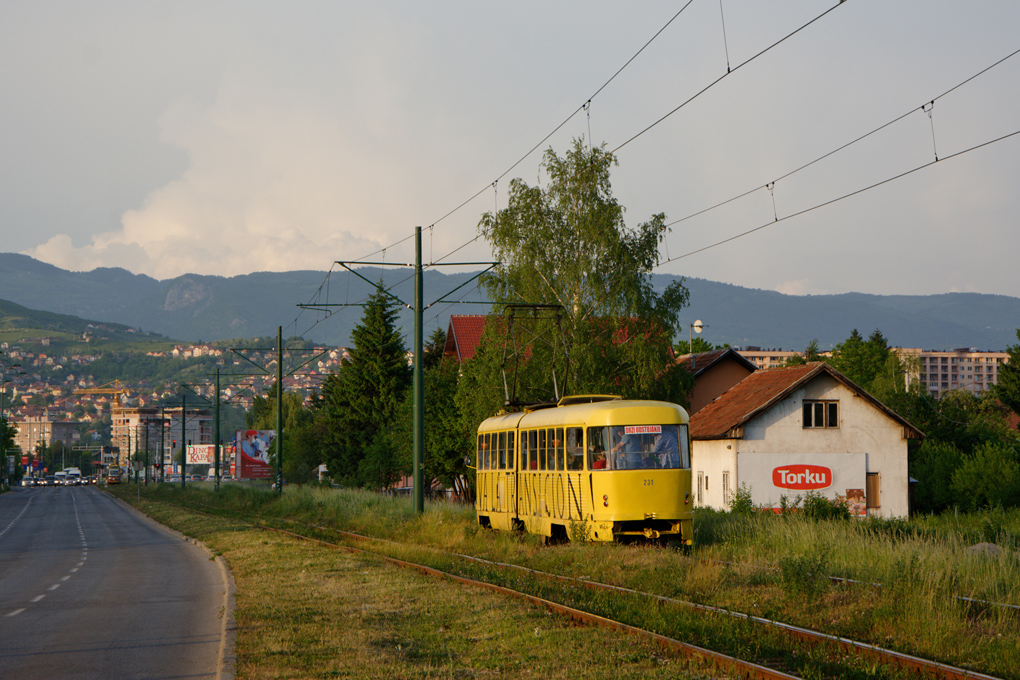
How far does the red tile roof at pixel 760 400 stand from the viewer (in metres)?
43.4

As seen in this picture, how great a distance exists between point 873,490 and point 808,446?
12.1 feet

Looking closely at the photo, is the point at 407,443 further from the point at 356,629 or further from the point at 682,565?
the point at 356,629

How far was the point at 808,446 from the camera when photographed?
4422 cm

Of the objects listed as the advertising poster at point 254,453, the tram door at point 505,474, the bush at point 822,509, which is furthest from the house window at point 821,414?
the advertising poster at point 254,453

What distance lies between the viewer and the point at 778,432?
4375 centimetres

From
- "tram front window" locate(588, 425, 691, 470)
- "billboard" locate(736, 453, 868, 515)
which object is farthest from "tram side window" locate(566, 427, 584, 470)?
"billboard" locate(736, 453, 868, 515)

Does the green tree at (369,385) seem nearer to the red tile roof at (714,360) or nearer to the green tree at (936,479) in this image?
the red tile roof at (714,360)

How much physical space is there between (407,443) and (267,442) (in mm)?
52661

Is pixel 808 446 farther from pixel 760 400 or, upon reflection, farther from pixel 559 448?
pixel 559 448

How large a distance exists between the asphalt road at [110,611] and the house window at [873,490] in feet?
93.6

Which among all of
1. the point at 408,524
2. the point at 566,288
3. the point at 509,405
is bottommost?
the point at 408,524

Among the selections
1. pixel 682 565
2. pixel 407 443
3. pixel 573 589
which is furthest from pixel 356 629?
pixel 407 443

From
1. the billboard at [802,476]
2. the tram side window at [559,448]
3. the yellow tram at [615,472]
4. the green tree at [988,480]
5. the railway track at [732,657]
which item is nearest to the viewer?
the railway track at [732,657]

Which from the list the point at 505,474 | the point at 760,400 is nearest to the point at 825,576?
the point at 505,474
